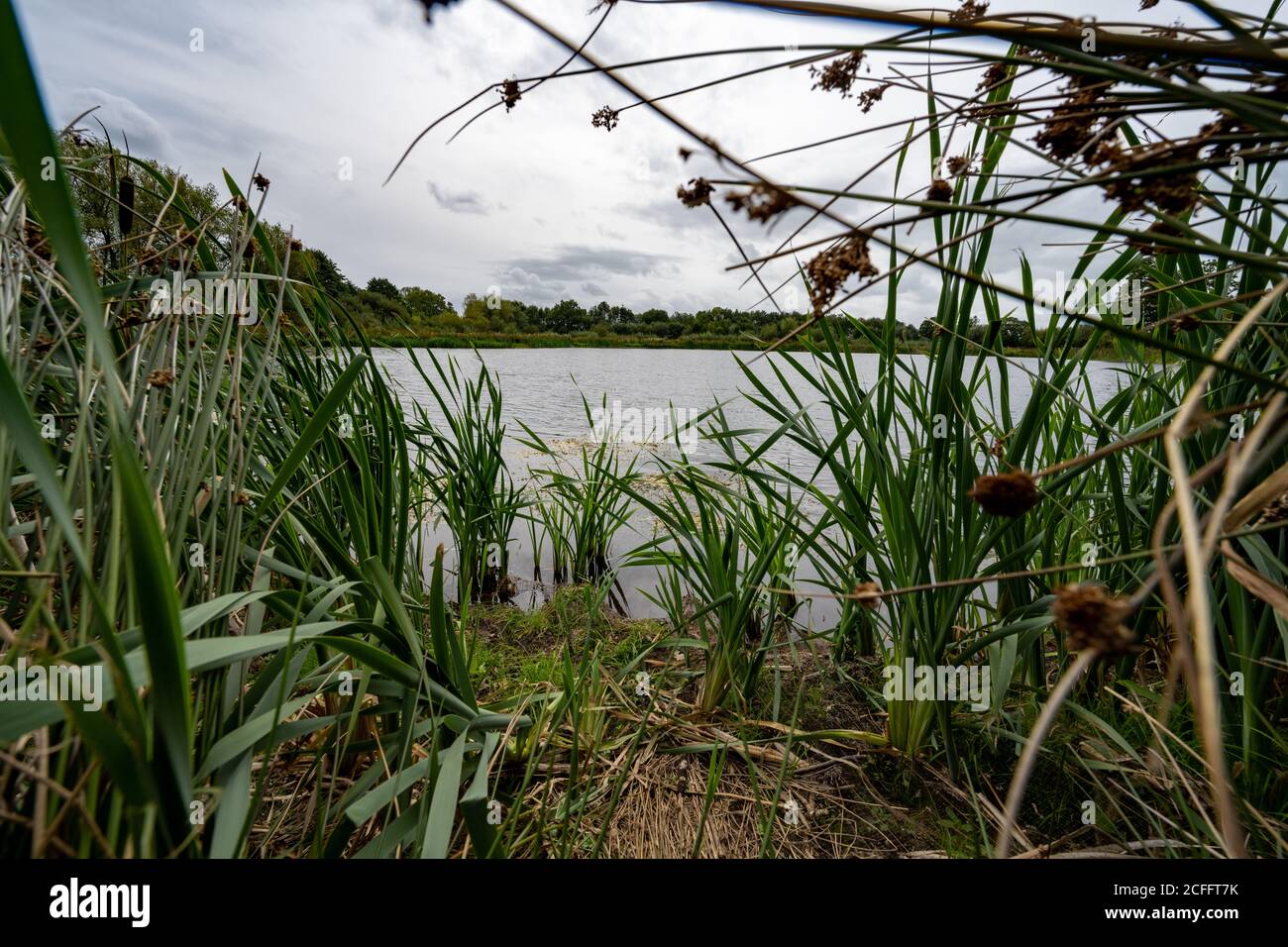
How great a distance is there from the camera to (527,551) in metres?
2.73

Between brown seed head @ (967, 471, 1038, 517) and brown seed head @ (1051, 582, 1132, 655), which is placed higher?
brown seed head @ (967, 471, 1038, 517)

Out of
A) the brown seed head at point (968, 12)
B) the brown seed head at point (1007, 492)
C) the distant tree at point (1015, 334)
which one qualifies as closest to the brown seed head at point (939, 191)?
the brown seed head at point (968, 12)

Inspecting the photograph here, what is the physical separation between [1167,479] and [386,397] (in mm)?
1416

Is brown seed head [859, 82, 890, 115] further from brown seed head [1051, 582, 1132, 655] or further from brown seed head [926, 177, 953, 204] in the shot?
brown seed head [1051, 582, 1132, 655]

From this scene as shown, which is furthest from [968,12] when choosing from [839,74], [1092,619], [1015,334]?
[1015,334]

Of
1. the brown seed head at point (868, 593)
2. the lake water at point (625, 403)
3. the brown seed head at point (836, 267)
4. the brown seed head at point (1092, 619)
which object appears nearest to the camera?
the brown seed head at point (1092, 619)

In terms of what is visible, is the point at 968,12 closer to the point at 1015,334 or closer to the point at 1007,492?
the point at 1007,492

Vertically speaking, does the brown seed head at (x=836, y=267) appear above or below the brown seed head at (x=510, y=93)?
below

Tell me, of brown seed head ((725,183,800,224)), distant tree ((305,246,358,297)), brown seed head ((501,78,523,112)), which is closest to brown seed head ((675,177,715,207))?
brown seed head ((725,183,800,224))

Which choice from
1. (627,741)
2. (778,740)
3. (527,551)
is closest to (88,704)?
(627,741)

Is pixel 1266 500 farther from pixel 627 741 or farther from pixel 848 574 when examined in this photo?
pixel 627 741

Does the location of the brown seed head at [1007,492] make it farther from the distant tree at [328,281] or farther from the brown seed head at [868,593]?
the distant tree at [328,281]

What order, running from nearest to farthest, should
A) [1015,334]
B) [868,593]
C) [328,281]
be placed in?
[868,593], [1015,334], [328,281]

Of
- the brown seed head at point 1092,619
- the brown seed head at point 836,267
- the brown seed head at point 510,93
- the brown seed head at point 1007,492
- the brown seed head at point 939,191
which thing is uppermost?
the brown seed head at point 510,93
